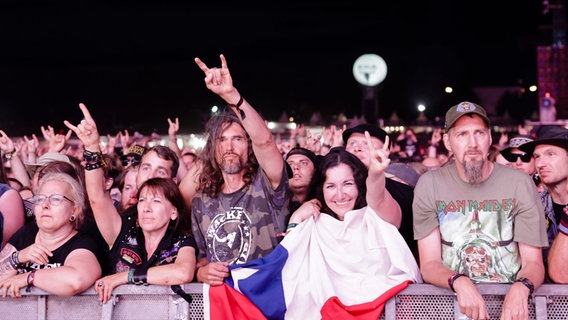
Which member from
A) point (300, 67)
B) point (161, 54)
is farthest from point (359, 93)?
point (161, 54)

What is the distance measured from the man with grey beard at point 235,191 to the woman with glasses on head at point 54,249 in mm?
685

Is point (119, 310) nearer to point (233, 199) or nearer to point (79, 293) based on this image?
point (79, 293)

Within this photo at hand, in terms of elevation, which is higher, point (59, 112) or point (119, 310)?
point (59, 112)

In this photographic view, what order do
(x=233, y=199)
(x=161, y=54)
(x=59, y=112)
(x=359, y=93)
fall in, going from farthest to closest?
(x=359, y=93), (x=161, y=54), (x=59, y=112), (x=233, y=199)

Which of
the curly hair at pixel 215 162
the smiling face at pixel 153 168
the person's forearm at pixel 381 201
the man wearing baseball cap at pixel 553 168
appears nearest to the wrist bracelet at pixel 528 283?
the person's forearm at pixel 381 201

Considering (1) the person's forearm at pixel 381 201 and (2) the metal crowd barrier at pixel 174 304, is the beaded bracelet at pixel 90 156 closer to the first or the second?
(2) the metal crowd barrier at pixel 174 304

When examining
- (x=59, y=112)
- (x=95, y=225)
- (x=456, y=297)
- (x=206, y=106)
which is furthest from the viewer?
(x=206, y=106)

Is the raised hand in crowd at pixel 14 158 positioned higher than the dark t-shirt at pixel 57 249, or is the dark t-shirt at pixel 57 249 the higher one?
the raised hand in crowd at pixel 14 158

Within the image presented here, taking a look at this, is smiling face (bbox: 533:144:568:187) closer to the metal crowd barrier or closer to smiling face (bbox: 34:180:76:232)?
the metal crowd barrier

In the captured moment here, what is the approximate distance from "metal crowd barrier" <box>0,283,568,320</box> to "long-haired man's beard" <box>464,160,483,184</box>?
0.59 meters

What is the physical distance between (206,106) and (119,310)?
37309 millimetres

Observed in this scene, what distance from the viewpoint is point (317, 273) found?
12.5 feet

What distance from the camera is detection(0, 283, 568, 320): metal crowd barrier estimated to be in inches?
135

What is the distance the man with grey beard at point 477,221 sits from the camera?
11.7ft
